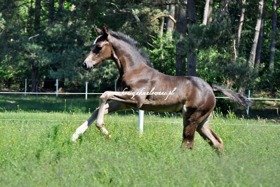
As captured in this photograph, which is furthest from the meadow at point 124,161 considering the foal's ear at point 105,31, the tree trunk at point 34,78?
the tree trunk at point 34,78

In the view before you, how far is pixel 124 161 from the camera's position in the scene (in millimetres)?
9383

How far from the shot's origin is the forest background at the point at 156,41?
114ft

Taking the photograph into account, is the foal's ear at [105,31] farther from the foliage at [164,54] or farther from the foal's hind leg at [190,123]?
the foliage at [164,54]

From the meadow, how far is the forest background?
18.1 meters

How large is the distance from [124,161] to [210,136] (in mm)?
4367

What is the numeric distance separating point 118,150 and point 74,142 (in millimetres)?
1162

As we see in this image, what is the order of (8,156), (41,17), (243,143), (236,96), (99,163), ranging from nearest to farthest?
(99,163) < (8,156) < (243,143) < (236,96) < (41,17)

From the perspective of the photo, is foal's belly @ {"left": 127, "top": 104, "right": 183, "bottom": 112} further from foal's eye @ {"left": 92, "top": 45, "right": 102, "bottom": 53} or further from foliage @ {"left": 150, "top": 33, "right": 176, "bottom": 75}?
foliage @ {"left": 150, "top": 33, "right": 176, "bottom": 75}

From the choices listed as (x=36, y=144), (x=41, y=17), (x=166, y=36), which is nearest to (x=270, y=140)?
(x=36, y=144)

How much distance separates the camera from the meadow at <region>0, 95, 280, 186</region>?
26.7 feet

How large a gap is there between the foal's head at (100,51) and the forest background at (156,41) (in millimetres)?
16991

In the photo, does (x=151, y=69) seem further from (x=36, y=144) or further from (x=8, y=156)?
(x=8, y=156)

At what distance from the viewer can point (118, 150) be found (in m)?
11.1

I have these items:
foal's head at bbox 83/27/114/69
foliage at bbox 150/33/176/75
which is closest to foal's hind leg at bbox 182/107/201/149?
foal's head at bbox 83/27/114/69
